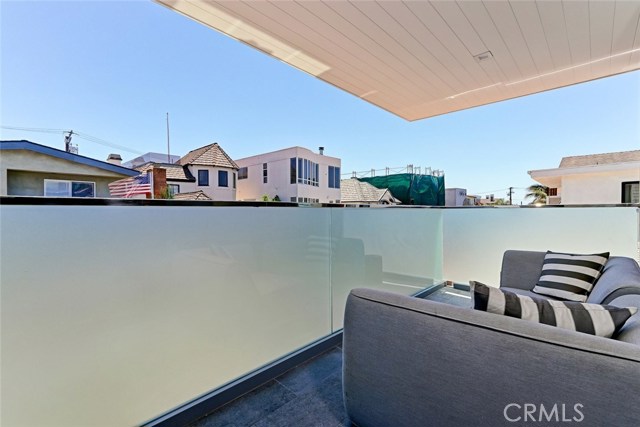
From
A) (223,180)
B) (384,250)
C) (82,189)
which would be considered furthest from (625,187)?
(82,189)

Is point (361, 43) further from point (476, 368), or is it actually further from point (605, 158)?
point (605, 158)

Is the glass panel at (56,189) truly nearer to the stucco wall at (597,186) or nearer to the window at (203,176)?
the window at (203,176)

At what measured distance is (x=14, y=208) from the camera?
1.03 m

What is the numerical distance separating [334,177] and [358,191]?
2.75 m

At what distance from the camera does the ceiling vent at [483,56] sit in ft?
7.89

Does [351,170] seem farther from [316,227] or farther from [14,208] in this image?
[14,208]

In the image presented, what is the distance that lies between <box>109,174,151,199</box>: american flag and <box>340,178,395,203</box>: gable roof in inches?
258

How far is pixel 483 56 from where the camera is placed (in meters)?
2.45

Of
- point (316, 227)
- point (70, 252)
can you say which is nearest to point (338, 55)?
point (316, 227)

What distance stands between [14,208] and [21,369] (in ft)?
1.90

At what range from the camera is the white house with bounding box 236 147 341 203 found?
9273mm

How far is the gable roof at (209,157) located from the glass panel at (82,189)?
2.62 metres

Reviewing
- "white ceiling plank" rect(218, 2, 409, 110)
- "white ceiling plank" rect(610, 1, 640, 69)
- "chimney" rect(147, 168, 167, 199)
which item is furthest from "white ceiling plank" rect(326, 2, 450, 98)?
"chimney" rect(147, 168, 167, 199)

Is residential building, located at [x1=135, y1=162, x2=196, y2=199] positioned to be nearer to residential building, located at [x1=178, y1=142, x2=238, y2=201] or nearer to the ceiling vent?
residential building, located at [x1=178, y1=142, x2=238, y2=201]
